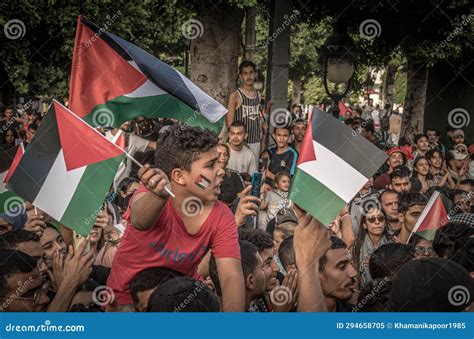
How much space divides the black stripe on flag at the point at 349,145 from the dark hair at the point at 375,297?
53 centimetres

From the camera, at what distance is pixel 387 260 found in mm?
5180

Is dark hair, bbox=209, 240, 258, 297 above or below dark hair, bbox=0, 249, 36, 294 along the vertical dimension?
above

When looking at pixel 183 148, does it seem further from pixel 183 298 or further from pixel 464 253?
pixel 464 253

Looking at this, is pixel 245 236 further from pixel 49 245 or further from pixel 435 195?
pixel 435 195

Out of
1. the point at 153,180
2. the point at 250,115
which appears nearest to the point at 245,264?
the point at 153,180

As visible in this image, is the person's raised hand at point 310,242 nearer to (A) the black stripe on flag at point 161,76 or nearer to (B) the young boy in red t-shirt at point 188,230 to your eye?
(B) the young boy in red t-shirt at point 188,230

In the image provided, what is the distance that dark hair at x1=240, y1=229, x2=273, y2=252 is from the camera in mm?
5621

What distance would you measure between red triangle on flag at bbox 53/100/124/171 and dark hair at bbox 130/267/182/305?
0.87 meters

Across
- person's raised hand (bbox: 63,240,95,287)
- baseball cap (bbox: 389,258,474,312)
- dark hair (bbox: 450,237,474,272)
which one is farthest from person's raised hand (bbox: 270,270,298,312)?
dark hair (bbox: 450,237,474,272)

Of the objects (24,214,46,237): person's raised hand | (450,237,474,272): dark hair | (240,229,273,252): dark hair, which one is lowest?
(24,214,46,237): person's raised hand

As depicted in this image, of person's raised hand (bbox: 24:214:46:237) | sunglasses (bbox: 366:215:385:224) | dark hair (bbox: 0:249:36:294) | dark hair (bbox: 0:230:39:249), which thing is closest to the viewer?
dark hair (bbox: 0:249:36:294)

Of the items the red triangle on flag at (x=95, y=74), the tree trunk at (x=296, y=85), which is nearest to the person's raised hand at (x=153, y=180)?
the red triangle on flag at (x=95, y=74)

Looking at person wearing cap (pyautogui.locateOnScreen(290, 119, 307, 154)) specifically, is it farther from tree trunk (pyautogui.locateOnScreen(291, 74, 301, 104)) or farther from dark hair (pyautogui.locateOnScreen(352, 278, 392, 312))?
tree trunk (pyautogui.locateOnScreen(291, 74, 301, 104))

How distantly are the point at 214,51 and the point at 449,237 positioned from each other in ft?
21.6
